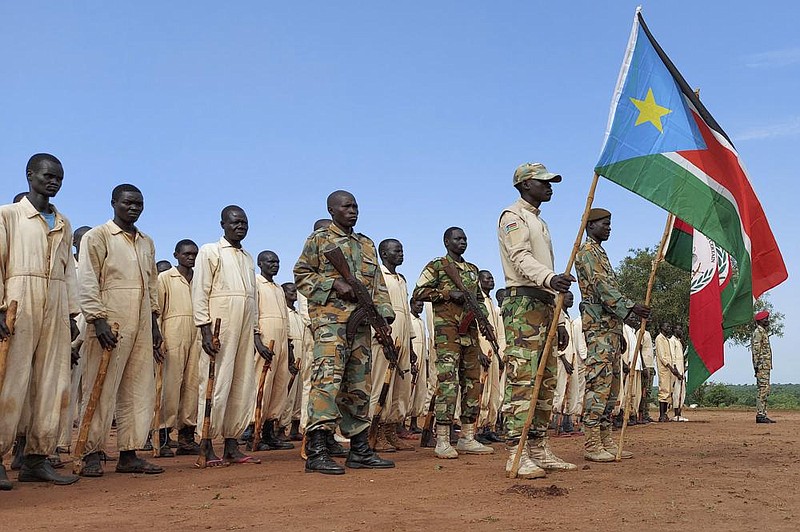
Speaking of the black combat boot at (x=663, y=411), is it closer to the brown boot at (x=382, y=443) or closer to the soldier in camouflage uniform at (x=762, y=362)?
the soldier in camouflage uniform at (x=762, y=362)

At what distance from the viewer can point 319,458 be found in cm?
720

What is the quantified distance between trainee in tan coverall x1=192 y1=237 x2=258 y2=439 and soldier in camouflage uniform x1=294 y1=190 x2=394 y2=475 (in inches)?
38.2

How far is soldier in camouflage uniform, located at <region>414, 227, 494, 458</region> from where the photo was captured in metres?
8.87

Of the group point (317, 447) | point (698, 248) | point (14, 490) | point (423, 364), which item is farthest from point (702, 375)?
point (14, 490)

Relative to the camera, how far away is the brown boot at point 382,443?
9773 mm

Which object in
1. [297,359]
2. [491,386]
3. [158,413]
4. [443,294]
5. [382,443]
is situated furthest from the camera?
[297,359]

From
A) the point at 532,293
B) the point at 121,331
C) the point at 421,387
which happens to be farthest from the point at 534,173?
the point at 421,387

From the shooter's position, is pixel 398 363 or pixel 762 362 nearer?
pixel 398 363

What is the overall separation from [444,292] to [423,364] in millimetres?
3197

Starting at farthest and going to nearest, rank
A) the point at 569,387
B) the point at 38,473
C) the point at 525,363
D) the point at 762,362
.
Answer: the point at 762,362
the point at 569,387
the point at 525,363
the point at 38,473

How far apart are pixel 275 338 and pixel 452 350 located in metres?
2.80

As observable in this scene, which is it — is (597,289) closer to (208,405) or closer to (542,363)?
(542,363)

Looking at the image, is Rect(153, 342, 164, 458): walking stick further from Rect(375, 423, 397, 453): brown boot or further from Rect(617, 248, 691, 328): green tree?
Rect(617, 248, 691, 328): green tree

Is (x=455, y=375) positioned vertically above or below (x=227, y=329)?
below
